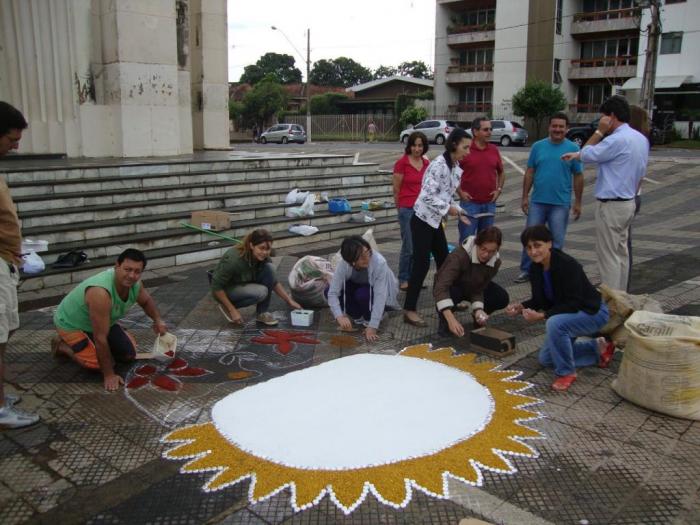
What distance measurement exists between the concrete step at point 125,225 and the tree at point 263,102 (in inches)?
1324

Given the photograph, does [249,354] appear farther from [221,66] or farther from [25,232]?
[221,66]

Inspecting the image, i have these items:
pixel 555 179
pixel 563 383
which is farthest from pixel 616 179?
pixel 563 383

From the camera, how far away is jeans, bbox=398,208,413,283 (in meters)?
5.74

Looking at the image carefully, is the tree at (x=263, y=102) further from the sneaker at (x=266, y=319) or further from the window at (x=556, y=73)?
the sneaker at (x=266, y=319)

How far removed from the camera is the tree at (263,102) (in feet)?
133

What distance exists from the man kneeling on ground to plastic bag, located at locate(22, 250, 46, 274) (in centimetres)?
224

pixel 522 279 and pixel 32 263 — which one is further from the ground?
pixel 32 263

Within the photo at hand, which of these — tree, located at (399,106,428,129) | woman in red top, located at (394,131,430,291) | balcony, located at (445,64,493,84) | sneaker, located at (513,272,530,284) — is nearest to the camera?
woman in red top, located at (394,131,430,291)

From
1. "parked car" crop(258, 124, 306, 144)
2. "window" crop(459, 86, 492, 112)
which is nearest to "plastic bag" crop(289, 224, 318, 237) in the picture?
"parked car" crop(258, 124, 306, 144)

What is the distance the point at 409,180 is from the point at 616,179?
1.89 m

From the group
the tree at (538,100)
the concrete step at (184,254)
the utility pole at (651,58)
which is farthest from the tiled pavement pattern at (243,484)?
the tree at (538,100)

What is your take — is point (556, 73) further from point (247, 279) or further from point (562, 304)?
point (562, 304)

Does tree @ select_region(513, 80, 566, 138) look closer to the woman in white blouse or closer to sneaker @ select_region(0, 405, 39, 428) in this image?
the woman in white blouse

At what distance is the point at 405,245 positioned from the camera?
5.78m
